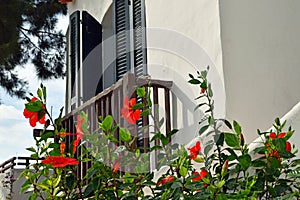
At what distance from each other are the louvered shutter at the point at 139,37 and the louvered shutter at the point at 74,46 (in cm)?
131

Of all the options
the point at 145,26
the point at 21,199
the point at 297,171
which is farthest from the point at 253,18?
the point at 21,199

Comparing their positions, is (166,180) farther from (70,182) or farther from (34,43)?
(34,43)

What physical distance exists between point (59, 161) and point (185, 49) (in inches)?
107

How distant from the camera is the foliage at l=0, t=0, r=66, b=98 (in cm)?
1219

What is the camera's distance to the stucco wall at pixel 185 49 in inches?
194

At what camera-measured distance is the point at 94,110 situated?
19.4 ft

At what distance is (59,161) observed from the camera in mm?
2744

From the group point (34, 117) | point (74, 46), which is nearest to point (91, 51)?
point (74, 46)

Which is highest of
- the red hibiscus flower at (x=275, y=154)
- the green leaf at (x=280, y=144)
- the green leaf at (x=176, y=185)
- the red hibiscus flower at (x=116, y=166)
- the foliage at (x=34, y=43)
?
the foliage at (x=34, y=43)

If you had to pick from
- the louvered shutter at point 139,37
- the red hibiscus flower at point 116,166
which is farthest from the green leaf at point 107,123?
the louvered shutter at point 139,37

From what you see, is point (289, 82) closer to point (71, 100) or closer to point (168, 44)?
point (168, 44)

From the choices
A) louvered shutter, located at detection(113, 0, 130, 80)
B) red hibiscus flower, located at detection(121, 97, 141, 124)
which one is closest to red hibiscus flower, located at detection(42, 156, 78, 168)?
red hibiscus flower, located at detection(121, 97, 141, 124)

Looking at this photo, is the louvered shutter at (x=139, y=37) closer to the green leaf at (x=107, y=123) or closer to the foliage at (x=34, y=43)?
the green leaf at (x=107, y=123)

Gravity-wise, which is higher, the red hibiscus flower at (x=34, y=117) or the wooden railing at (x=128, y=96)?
the wooden railing at (x=128, y=96)
